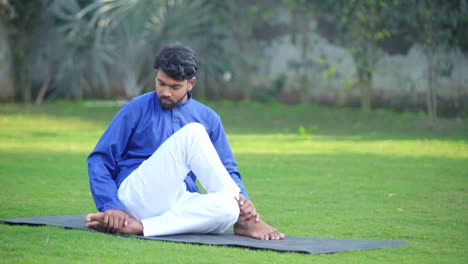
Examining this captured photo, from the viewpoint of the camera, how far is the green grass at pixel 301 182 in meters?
5.40

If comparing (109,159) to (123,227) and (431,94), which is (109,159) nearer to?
(123,227)

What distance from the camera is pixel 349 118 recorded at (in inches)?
667

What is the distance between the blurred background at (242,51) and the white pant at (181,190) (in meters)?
11.3

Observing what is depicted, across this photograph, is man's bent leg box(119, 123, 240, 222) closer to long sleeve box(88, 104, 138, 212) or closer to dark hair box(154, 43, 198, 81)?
long sleeve box(88, 104, 138, 212)

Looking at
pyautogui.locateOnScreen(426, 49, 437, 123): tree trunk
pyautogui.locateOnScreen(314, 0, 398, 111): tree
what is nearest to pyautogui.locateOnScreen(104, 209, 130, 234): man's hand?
pyautogui.locateOnScreen(426, 49, 437, 123): tree trunk

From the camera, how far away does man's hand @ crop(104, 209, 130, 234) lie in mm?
5754

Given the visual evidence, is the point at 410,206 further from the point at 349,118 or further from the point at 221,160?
the point at 349,118

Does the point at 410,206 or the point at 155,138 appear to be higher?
the point at 155,138

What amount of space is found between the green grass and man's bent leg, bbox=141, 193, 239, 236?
0.24m

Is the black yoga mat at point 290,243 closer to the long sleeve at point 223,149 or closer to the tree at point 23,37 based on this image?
the long sleeve at point 223,149

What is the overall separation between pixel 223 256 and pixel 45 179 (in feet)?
14.1

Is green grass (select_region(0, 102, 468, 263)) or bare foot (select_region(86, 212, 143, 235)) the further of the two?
bare foot (select_region(86, 212, 143, 235))

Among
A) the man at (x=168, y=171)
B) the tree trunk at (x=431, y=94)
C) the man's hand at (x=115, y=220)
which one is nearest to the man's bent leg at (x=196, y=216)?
the man at (x=168, y=171)

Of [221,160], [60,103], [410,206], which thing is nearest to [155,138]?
[221,160]
